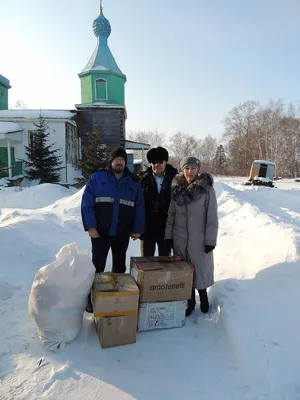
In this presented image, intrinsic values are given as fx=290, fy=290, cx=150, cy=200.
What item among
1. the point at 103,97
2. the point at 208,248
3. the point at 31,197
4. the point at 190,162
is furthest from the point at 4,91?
the point at 208,248

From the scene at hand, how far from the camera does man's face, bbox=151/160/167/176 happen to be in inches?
136

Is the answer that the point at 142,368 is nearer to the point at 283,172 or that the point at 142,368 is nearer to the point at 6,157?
the point at 6,157

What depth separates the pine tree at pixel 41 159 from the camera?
57.2 ft

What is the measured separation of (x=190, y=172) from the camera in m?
3.17

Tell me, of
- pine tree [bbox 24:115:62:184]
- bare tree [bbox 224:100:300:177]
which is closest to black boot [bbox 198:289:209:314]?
pine tree [bbox 24:115:62:184]

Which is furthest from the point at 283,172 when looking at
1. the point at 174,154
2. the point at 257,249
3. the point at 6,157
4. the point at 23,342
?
the point at 23,342

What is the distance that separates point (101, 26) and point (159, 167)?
24.0 m

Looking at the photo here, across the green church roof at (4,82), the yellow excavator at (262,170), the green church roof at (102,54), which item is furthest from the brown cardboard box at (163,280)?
the green church roof at (4,82)

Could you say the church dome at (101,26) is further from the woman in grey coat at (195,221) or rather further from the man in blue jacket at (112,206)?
the woman in grey coat at (195,221)

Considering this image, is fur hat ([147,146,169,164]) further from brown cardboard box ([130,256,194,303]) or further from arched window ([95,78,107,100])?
arched window ([95,78,107,100])

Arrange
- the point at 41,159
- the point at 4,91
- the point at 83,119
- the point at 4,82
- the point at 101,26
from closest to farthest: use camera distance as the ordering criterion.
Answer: the point at 41,159 → the point at 83,119 → the point at 4,82 → the point at 4,91 → the point at 101,26

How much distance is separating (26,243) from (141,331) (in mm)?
3189

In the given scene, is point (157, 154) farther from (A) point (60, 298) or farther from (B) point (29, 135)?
(B) point (29, 135)

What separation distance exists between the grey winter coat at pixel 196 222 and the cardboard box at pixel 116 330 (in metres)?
0.85
